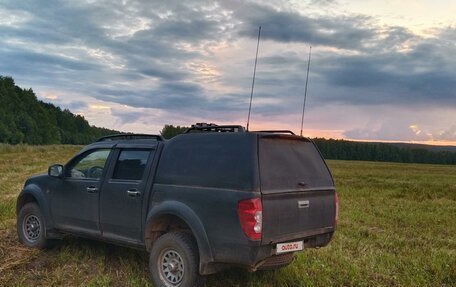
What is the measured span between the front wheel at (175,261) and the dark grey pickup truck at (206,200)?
11 mm

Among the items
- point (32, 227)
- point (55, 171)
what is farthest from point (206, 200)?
point (32, 227)

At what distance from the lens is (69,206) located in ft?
22.1

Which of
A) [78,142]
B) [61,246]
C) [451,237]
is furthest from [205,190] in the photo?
[78,142]

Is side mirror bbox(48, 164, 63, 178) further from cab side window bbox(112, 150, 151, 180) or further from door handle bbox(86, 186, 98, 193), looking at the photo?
cab side window bbox(112, 150, 151, 180)

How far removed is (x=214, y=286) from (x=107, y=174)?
2.06m

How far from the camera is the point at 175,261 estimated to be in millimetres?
5320

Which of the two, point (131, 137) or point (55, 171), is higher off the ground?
point (131, 137)

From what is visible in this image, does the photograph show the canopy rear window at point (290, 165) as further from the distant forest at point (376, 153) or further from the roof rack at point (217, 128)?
the distant forest at point (376, 153)

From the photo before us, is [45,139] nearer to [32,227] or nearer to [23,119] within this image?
[23,119]

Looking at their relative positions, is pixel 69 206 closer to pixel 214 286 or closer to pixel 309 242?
pixel 214 286

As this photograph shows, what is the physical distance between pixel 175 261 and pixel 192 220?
58 cm

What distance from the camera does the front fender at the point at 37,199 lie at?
705cm

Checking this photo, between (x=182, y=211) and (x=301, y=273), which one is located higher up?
(x=182, y=211)

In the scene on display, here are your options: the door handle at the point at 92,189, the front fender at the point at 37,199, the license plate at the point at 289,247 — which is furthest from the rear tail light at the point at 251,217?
the front fender at the point at 37,199
